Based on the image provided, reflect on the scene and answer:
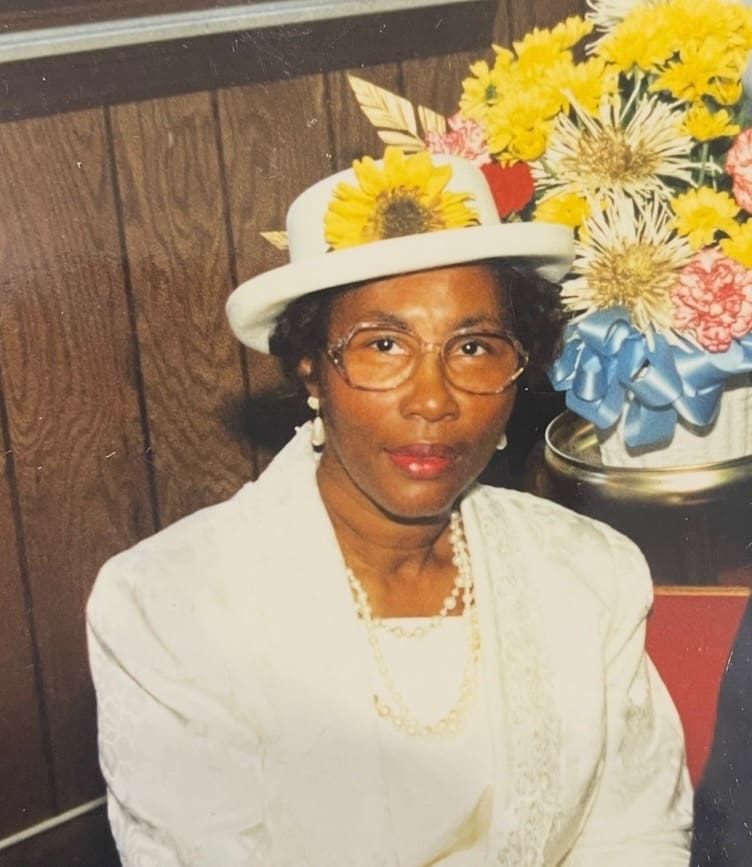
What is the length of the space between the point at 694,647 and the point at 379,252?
487mm

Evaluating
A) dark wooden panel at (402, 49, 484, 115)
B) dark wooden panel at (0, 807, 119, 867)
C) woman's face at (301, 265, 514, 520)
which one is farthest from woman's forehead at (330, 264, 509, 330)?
dark wooden panel at (0, 807, 119, 867)

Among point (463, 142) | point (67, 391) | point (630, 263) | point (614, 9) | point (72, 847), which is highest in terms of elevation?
point (614, 9)

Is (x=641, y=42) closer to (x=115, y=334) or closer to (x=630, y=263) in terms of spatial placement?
(x=630, y=263)

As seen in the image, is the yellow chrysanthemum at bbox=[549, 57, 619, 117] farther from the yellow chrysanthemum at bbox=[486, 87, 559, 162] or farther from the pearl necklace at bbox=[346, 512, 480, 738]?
the pearl necklace at bbox=[346, 512, 480, 738]

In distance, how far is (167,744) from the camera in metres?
0.89

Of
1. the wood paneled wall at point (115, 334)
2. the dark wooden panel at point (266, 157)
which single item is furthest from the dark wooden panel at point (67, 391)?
the dark wooden panel at point (266, 157)

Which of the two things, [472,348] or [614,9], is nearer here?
[472,348]

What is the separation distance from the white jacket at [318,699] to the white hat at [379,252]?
149mm

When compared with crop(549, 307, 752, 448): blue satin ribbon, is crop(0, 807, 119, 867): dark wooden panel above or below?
below

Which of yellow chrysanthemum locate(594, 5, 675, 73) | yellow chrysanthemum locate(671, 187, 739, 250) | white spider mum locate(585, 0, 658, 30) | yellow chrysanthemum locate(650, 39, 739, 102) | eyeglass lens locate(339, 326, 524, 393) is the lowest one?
eyeglass lens locate(339, 326, 524, 393)

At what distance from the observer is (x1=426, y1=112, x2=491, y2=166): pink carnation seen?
110 cm

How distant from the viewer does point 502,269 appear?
0.95 m

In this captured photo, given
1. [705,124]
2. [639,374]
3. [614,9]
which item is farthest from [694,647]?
[614,9]

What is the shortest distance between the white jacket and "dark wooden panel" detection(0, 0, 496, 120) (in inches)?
15.9
